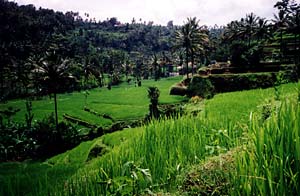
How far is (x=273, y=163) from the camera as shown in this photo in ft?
9.71

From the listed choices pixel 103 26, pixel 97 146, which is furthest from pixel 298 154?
pixel 103 26

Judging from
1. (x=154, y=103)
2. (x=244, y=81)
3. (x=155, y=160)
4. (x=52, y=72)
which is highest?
(x=52, y=72)

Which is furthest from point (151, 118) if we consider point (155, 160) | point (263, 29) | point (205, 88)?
point (263, 29)

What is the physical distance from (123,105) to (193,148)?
1964 inches

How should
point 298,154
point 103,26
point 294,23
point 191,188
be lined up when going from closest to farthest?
point 298,154
point 191,188
point 294,23
point 103,26

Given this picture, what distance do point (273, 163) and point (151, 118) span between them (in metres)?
28.4

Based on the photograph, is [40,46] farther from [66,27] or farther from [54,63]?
[54,63]

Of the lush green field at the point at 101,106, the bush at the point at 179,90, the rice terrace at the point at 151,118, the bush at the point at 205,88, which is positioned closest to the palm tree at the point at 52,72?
the rice terrace at the point at 151,118

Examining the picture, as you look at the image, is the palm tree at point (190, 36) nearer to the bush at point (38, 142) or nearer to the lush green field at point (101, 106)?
the lush green field at point (101, 106)

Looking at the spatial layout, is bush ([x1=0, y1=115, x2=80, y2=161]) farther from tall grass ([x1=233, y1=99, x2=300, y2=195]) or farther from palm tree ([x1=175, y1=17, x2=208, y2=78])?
tall grass ([x1=233, y1=99, x2=300, y2=195])

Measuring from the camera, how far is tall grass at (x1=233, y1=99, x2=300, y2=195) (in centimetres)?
289

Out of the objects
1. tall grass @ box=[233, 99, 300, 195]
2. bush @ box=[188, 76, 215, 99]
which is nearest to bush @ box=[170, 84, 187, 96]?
bush @ box=[188, 76, 215, 99]

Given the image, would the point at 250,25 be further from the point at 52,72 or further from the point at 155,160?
the point at 155,160

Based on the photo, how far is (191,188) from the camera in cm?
399
